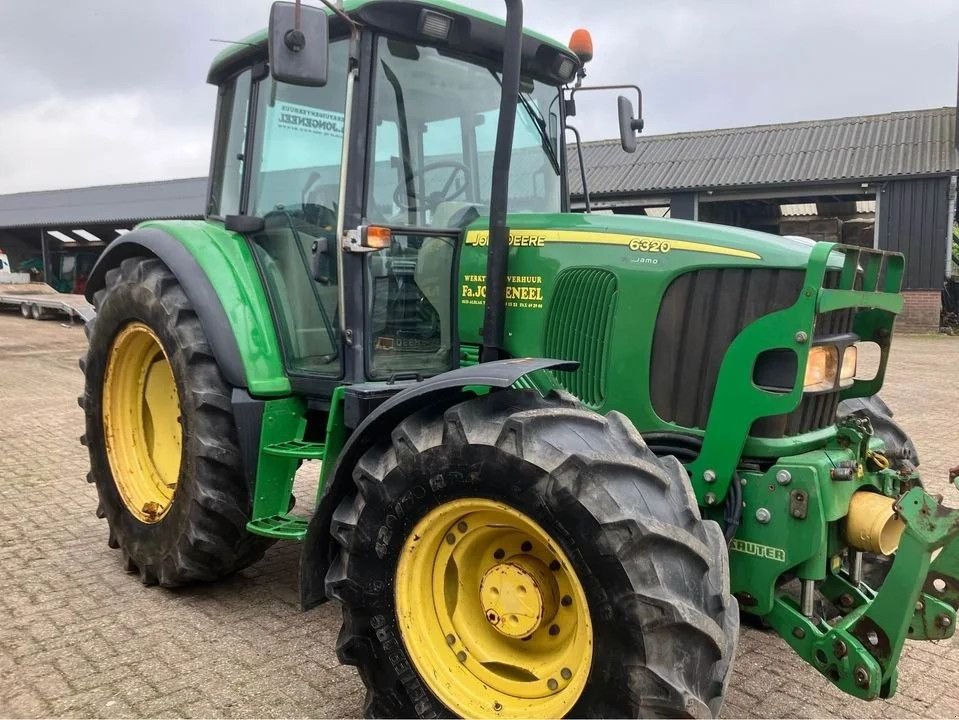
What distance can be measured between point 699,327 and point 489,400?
2.83 feet

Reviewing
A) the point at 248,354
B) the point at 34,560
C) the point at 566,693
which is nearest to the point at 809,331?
the point at 566,693

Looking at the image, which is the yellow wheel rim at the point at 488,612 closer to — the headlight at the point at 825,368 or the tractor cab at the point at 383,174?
the tractor cab at the point at 383,174

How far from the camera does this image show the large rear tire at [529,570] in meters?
2.20

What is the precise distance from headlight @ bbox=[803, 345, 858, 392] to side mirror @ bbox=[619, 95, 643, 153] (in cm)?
169

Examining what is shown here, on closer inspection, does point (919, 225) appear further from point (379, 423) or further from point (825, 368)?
point (379, 423)

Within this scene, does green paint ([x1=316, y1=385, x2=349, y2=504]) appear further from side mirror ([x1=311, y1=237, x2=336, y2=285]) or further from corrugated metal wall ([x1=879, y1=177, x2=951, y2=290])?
corrugated metal wall ([x1=879, y1=177, x2=951, y2=290])

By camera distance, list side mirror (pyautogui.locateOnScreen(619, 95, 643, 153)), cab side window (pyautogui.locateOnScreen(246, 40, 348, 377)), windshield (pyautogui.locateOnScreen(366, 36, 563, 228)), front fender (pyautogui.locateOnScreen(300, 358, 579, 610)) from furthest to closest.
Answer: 1. side mirror (pyautogui.locateOnScreen(619, 95, 643, 153))
2. cab side window (pyautogui.locateOnScreen(246, 40, 348, 377))
3. windshield (pyautogui.locateOnScreen(366, 36, 563, 228))
4. front fender (pyautogui.locateOnScreen(300, 358, 579, 610))

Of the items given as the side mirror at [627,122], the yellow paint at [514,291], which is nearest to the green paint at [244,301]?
the yellow paint at [514,291]

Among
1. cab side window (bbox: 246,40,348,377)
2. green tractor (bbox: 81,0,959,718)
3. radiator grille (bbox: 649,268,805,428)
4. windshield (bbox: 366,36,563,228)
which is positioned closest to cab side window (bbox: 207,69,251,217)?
green tractor (bbox: 81,0,959,718)

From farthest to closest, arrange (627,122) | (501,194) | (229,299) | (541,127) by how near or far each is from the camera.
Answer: (627,122)
(541,127)
(229,299)
(501,194)

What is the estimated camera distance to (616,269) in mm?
3088

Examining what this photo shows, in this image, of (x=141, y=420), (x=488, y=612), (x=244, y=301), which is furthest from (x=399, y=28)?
(x=141, y=420)

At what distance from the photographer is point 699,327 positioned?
2.96 metres

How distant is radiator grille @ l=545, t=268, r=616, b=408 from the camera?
313 centimetres
